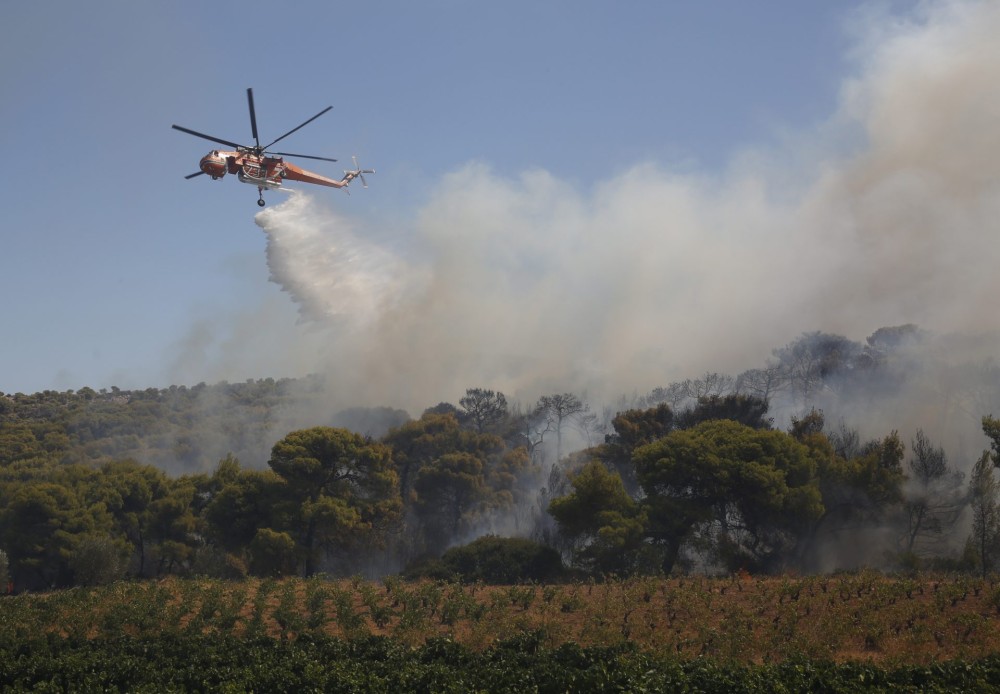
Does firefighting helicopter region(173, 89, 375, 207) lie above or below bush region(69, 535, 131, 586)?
above

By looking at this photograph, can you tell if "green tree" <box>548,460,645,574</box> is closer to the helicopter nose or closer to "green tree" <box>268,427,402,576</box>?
"green tree" <box>268,427,402,576</box>

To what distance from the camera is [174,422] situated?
4850 inches

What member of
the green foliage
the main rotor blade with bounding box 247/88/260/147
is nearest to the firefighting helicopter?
the main rotor blade with bounding box 247/88/260/147

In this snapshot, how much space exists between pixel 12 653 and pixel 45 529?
24.7m

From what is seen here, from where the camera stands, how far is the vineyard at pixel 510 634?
23172 millimetres

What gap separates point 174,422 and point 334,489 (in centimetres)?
7738

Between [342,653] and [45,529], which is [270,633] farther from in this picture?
[45,529]

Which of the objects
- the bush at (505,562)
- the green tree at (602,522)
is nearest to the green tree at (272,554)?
the bush at (505,562)

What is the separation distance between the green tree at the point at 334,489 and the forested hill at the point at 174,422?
38302 millimetres

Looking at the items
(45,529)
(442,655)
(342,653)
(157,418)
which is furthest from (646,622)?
(157,418)

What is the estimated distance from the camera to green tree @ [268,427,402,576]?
49.1m

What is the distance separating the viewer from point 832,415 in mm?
78062

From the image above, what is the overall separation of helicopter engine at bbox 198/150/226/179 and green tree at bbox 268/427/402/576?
13591 millimetres

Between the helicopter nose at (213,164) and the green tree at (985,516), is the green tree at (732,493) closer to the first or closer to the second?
the green tree at (985,516)
